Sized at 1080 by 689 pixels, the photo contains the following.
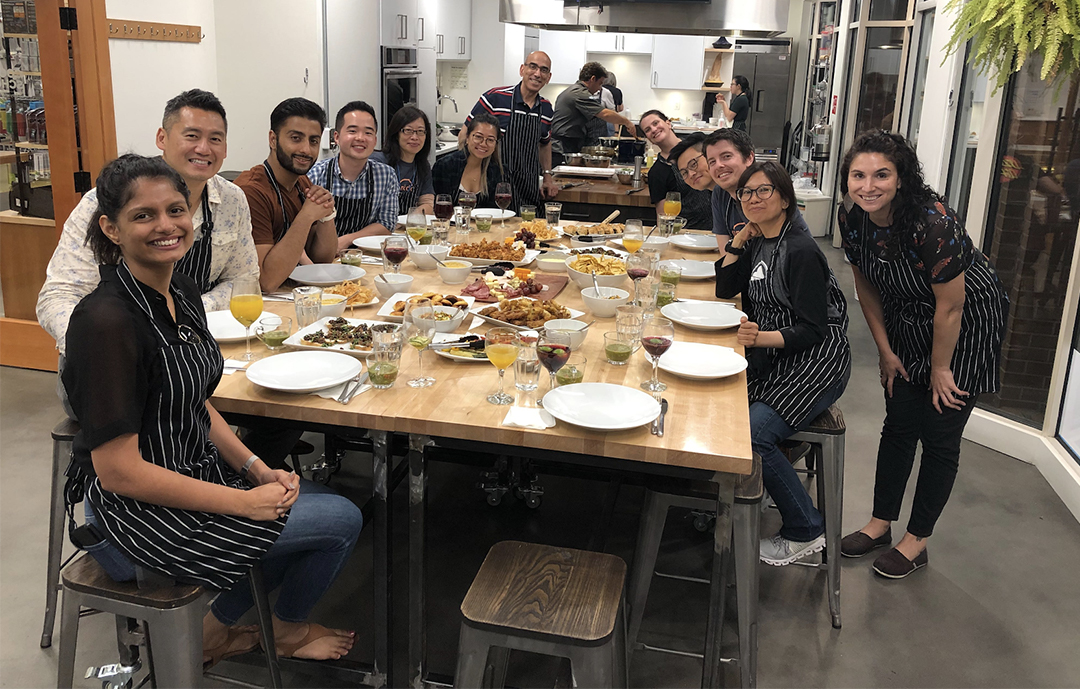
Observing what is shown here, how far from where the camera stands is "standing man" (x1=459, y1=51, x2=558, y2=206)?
5477 mm

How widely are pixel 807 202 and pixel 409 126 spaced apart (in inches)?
221

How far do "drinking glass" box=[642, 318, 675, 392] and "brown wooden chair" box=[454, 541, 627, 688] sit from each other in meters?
0.47

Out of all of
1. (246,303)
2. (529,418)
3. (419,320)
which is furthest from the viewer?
(419,320)

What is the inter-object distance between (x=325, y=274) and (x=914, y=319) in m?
2.03

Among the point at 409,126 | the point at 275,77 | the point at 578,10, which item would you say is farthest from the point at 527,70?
the point at 275,77

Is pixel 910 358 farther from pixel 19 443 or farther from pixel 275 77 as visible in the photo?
pixel 275 77

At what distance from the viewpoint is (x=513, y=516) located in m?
3.27

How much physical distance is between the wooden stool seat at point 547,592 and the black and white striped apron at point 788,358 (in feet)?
3.19

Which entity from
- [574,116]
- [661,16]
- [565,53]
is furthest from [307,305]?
[565,53]

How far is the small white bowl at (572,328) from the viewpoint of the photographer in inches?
94.0

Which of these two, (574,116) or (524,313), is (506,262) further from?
(574,116)

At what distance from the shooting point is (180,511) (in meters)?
1.79

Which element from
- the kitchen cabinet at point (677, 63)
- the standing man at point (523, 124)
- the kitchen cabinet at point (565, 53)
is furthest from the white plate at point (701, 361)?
the kitchen cabinet at point (677, 63)

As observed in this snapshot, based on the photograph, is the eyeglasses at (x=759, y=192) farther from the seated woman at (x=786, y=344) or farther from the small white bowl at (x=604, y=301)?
the small white bowl at (x=604, y=301)
